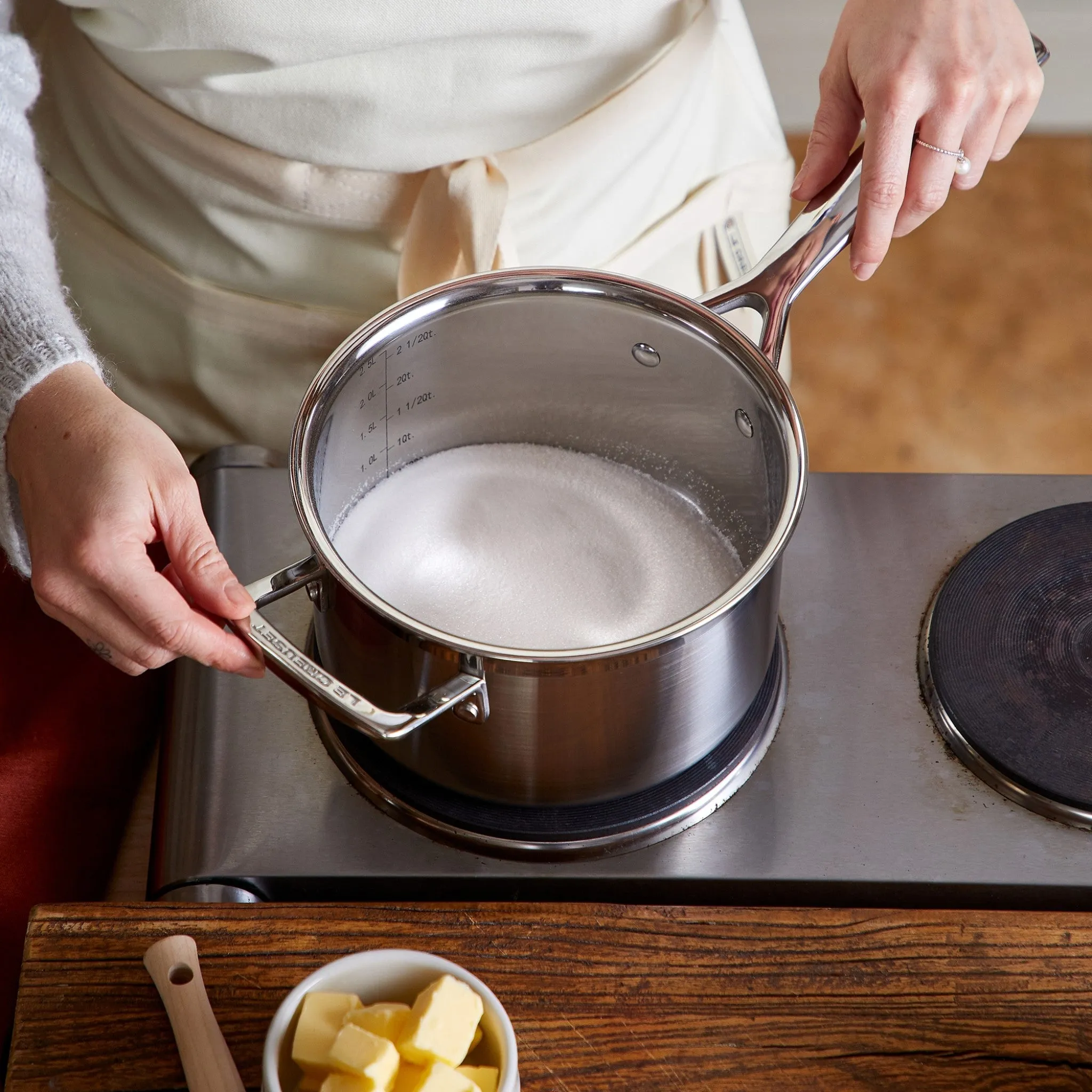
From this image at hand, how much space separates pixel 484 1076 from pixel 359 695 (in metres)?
0.17

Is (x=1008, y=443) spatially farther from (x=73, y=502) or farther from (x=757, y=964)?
(x=73, y=502)

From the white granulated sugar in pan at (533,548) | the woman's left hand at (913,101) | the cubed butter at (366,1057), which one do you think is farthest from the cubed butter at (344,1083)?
the woman's left hand at (913,101)

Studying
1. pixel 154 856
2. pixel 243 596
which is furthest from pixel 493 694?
pixel 154 856

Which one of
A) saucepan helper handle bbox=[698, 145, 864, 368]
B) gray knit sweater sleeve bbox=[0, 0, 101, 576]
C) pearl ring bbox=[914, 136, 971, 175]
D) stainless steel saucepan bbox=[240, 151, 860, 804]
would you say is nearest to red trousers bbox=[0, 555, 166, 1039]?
gray knit sweater sleeve bbox=[0, 0, 101, 576]

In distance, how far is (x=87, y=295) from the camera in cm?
97

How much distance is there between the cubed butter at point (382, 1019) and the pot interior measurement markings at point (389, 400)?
0.33 m

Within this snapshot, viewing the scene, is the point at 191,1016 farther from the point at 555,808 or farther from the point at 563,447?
the point at 563,447

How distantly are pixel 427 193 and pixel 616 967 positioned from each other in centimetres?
53

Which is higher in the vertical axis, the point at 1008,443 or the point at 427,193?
the point at 427,193

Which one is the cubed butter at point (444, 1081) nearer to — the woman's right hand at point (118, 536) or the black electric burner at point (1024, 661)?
the woman's right hand at point (118, 536)

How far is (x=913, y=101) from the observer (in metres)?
0.73

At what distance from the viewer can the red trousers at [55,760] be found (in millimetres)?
718

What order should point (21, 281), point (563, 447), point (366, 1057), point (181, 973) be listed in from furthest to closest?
point (563, 447) → point (21, 281) → point (181, 973) → point (366, 1057)

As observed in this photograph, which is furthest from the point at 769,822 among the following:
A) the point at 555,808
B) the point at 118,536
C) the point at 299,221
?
the point at 299,221
